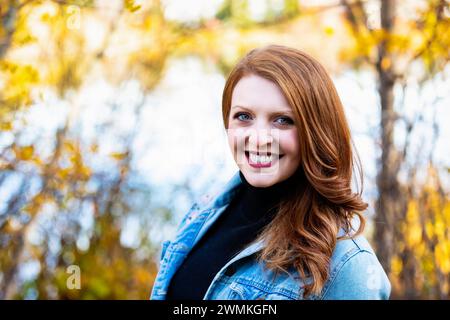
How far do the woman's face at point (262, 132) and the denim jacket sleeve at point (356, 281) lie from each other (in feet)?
1.24

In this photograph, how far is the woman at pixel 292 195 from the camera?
6.42 ft

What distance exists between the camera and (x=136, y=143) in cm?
542

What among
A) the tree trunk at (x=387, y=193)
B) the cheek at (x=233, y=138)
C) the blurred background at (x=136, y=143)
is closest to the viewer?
the cheek at (x=233, y=138)

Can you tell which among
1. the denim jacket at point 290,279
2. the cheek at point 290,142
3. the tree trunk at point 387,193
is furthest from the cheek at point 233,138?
the tree trunk at point 387,193

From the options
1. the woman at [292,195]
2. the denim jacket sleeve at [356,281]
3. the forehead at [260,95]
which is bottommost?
the denim jacket sleeve at [356,281]

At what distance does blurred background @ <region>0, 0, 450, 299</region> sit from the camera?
4.16 m

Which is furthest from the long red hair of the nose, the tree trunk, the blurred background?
the tree trunk

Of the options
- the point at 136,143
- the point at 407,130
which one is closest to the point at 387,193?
the point at 407,130

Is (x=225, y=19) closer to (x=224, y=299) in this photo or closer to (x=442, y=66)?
(x=442, y=66)

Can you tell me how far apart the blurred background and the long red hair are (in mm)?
1356

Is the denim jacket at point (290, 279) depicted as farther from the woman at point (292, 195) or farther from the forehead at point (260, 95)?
the forehead at point (260, 95)

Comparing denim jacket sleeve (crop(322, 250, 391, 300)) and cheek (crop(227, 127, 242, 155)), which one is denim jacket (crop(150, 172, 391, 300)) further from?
cheek (crop(227, 127, 242, 155))

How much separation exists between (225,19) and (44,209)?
3.73 meters

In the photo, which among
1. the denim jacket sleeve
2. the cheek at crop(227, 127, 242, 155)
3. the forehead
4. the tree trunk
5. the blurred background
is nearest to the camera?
the denim jacket sleeve
